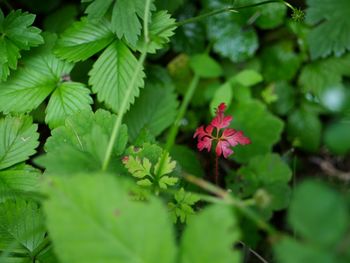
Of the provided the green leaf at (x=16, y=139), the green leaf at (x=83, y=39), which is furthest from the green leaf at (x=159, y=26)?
the green leaf at (x=16, y=139)

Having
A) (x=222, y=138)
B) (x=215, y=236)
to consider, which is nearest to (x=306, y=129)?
(x=222, y=138)

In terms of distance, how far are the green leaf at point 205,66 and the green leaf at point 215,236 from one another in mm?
1351

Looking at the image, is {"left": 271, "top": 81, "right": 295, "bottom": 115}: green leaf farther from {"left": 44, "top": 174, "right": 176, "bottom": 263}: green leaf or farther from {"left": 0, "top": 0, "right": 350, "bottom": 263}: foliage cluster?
{"left": 44, "top": 174, "right": 176, "bottom": 263}: green leaf

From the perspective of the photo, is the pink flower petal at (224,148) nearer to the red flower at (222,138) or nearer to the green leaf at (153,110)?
the red flower at (222,138)

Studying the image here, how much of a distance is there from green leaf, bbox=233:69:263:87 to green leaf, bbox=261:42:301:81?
0.18 m

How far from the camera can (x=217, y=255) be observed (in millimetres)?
829

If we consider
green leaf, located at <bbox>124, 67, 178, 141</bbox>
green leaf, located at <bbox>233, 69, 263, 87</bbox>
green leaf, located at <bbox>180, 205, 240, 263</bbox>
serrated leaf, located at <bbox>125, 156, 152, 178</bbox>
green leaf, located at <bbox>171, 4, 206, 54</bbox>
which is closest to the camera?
green leaf, located at <bbox>180, 205, 240, 263</bbox>

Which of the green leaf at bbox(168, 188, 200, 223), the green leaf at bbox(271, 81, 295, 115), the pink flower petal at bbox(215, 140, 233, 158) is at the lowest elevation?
the green leaf at bbox(271, 81, 295, 115)

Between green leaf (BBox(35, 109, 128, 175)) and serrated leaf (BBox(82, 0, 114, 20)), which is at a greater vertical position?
serrated leaf (BBox(82, 0, 114, 20))

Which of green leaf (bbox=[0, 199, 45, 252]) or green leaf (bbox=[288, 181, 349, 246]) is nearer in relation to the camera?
green leaf (bbox=[288, 181, 349, 246])

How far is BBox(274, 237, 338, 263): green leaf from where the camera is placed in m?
0.73

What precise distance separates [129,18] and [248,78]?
752 millimetres

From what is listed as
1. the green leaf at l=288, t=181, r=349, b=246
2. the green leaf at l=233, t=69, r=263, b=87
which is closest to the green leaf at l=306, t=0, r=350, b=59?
the green leaf at l=233, t=69, r=263, b=87

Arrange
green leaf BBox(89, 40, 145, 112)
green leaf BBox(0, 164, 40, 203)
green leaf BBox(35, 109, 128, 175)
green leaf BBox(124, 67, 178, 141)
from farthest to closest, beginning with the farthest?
green leaf BBox(124, 67, 178, 141), green leaf BBox(89, 40, 145, 112), green leaf BBox(0, 164, 40, 203), green leaf BBox(35, 109, 128, 175)
